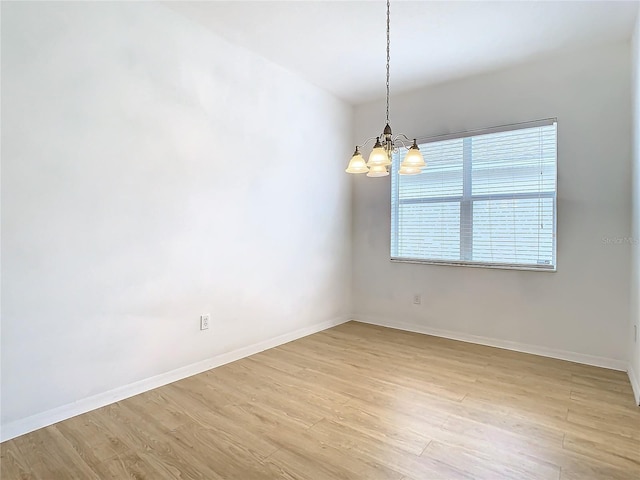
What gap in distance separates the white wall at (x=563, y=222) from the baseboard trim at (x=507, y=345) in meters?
0.01

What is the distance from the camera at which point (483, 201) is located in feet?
12.1

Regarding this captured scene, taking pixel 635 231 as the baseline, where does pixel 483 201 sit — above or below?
above

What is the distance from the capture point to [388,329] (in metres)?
4.23

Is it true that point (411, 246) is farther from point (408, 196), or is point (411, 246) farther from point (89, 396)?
point (89, 396)

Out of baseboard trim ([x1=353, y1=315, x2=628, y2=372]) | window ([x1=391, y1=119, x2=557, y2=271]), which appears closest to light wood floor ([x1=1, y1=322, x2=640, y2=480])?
baseboard trim ([x1=353, y1=315, x2=628, y2=372])

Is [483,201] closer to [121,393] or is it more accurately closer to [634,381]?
Result: [634,381]

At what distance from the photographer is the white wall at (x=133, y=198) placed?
2.04 metres

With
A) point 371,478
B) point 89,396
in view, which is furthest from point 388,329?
point 89,396

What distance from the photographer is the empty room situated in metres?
1.98

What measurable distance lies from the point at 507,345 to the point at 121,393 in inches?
132

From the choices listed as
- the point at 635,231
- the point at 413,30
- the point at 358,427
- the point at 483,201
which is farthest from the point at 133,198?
the point at 635,231

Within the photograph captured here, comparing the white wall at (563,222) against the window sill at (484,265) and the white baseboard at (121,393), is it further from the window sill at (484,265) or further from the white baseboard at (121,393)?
the white baseboard at (121,393)

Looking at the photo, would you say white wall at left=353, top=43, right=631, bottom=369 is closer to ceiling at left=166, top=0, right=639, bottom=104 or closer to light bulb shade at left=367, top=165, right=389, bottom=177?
ceiling at left=166, top=0, right=639, bottom=104

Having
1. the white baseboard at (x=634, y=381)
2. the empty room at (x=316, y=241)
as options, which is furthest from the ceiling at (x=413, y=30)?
the white baseboard at (x=634, y=381)
